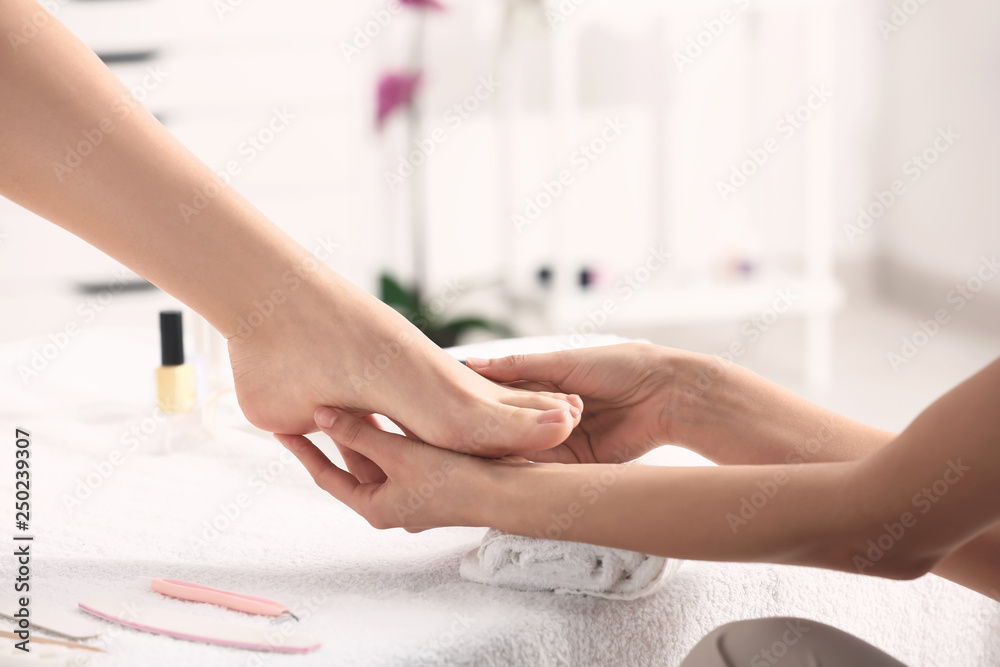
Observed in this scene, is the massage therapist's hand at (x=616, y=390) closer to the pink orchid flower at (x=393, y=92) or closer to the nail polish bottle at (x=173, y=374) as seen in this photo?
the nail polish bottle at (x=173, y=374)

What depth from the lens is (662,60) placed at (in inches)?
97.4

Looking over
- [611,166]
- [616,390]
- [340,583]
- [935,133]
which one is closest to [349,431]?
[340,583]

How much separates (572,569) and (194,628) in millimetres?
250

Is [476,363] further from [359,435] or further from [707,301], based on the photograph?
[707,301]

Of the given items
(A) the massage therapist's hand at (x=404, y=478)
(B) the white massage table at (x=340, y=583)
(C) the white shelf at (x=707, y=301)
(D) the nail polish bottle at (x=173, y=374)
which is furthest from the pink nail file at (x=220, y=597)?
(C) the white shelf at (x=707, y=301)

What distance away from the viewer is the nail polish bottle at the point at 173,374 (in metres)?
0.93

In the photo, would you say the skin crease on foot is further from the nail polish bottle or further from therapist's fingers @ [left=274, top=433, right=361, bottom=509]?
the nail polish bottle

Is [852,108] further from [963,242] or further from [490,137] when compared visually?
[490,137]

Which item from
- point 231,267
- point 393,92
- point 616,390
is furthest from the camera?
point 393,92

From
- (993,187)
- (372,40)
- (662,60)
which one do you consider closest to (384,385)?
(372,40)

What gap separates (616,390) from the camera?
0.81 m

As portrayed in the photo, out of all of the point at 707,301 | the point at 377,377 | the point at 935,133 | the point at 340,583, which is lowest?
the point at 707,301

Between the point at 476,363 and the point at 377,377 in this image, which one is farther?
the point at 476,363

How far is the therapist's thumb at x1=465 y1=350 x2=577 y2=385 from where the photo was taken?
833 millimetres
